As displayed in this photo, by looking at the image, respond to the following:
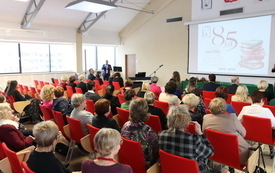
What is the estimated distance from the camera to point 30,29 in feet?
34.9

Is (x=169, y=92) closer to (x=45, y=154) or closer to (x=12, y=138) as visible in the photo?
(x=12, y=138)

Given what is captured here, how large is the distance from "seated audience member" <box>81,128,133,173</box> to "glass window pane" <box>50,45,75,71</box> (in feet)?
38.6

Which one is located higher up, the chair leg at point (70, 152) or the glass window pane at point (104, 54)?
the glass window pane at point (104, 54)

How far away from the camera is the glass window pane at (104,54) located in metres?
14.8

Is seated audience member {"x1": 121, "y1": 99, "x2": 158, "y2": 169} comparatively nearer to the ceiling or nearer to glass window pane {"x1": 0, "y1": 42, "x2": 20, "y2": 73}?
the ceiling

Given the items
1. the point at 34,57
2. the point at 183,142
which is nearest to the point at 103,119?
the point at 183,142

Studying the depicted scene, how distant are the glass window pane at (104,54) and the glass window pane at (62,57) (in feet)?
7.38

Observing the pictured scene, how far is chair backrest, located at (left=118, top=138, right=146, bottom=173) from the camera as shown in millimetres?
2115

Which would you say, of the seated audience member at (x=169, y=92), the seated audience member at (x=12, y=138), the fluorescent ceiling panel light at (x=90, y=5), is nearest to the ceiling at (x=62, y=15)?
the fluorescent ceiling panel light at (x=90, y=5)

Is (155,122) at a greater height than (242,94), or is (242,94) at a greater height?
(242,94)

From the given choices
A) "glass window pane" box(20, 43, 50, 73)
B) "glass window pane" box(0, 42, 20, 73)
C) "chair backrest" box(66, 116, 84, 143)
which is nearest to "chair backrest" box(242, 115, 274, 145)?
"chair backrest" box(66, 116, 84, 143)

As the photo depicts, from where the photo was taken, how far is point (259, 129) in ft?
9.86

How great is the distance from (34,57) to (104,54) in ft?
15.5

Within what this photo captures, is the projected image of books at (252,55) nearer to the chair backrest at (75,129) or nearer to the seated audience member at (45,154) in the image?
the chair backrest at (75,129)
